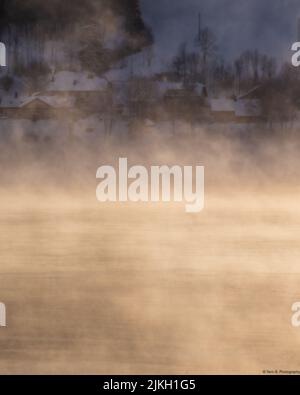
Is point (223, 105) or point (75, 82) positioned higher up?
point (75, 82)

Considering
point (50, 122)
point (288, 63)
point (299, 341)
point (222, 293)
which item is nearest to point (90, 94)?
point (50, 122)

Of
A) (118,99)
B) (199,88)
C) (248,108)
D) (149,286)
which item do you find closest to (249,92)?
(248,108)

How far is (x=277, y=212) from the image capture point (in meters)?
3.97

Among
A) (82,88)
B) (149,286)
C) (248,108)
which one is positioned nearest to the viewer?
(149,286)

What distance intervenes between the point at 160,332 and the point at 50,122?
3.29 metres

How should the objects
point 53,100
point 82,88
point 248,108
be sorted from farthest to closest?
point 248,108
point 82,88
point 53,100

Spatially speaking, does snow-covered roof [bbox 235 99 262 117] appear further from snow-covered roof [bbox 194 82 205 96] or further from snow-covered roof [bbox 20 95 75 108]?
snow-covered roof [bbox 20 95 75 108]

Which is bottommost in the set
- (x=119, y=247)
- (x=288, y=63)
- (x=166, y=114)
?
(x=119, y=247)

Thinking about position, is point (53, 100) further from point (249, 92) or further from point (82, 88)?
point (249, 92)

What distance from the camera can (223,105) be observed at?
A: 5500mm

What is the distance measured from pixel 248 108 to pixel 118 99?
108cm

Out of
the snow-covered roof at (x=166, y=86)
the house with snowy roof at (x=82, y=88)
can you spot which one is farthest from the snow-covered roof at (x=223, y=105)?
the house with snowy roof at (x=82, y=88)

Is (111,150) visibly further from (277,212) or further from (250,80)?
(277,212)

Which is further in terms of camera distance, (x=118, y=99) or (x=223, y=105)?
(x=118, y=99)
